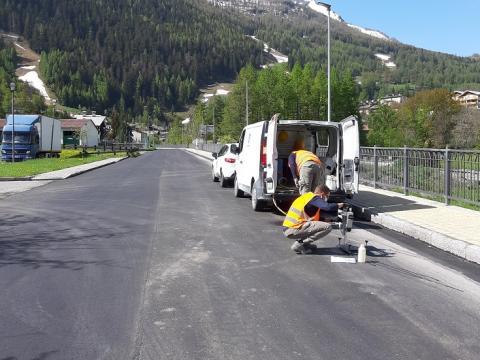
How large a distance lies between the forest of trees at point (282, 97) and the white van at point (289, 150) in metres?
67.2

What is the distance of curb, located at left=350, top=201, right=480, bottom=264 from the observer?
24.8 feet

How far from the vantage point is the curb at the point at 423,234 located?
757cm

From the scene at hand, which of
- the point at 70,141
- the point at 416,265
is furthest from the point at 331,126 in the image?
the point at 70,141

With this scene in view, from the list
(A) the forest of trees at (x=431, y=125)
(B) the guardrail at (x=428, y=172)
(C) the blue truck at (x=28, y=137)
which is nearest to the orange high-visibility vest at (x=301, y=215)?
(B) the guardrail at (x=428, y=172)

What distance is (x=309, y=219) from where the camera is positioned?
7.69 meters

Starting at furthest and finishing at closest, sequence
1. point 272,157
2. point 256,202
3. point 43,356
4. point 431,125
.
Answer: point 431,125
point 256,202
point 272,157
point 43,356

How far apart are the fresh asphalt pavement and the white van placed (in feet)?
5.62

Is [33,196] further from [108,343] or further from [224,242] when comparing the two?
[108,343]

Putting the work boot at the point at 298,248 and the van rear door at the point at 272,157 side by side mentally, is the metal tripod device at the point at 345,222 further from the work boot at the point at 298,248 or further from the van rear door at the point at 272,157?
the van rear door at the point at 272,157

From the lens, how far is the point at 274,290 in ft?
19.1

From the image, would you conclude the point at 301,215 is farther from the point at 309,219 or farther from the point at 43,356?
the point at 43,356

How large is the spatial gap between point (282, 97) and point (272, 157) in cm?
7827

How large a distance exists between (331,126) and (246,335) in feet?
27.3

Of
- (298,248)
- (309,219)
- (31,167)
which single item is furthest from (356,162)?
(31,167)
